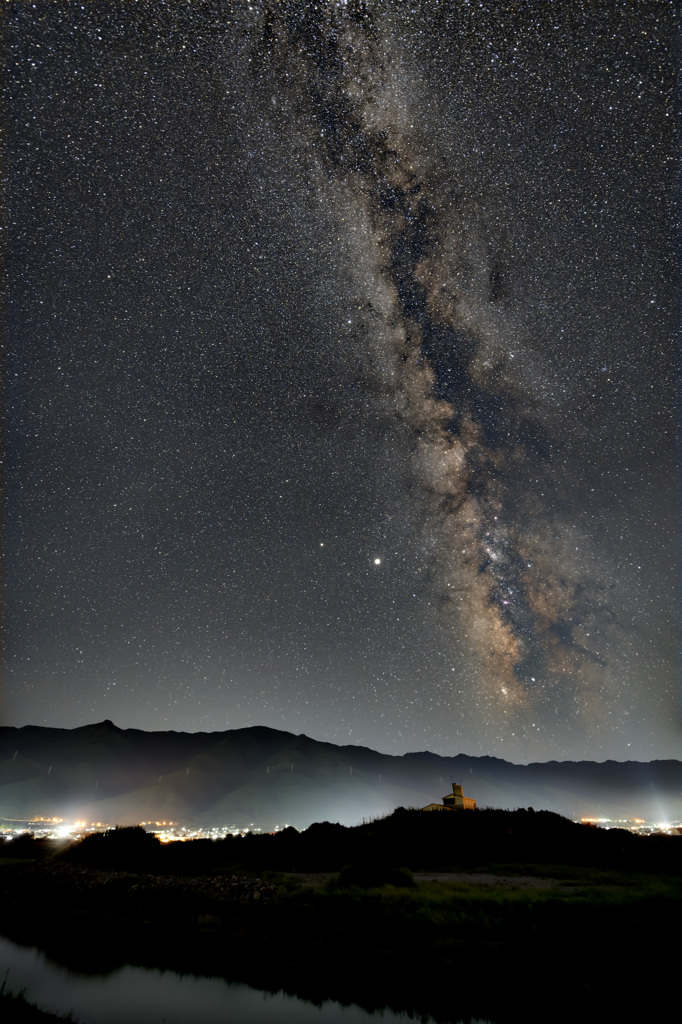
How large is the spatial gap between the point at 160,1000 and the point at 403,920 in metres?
7.00

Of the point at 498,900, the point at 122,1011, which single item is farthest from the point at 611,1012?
the point at 122,1011

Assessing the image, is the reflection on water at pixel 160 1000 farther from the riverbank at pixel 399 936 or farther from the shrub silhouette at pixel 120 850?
the shrub silhouette at pixel 120 850

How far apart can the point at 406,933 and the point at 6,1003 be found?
982 cm

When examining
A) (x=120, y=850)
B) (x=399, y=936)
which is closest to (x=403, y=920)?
(x=399, y=936)

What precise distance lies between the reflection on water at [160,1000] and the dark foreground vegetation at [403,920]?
49cm

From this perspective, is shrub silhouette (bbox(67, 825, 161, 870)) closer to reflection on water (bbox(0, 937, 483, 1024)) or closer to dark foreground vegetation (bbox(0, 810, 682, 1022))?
dark foreground vegetation (bbox(0, 810, 682, 1022))

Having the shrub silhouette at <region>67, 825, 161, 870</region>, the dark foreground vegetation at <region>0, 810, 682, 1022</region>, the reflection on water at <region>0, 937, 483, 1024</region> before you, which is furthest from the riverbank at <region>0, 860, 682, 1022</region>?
the shrub silhouette at <region>67, 825, 161, 870</region>

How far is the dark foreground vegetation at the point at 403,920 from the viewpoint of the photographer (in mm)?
11875

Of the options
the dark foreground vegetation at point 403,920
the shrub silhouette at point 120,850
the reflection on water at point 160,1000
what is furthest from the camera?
the shrub silhouette at point 120,850

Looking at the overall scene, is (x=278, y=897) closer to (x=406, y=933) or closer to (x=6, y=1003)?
(x=406, y=933)

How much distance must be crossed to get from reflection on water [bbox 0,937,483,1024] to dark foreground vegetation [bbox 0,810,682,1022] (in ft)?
1.60

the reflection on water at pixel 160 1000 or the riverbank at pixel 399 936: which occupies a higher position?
the riverbank at pixel 399 936

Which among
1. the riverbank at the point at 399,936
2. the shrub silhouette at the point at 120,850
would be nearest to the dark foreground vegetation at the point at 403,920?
the riverbank at the point at 399,936

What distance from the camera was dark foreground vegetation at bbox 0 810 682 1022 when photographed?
11875 mm
